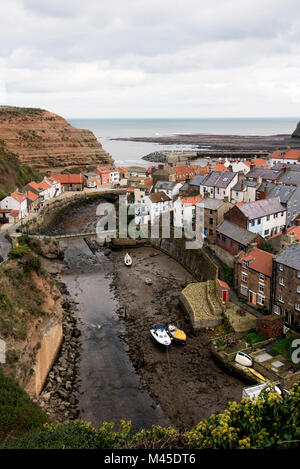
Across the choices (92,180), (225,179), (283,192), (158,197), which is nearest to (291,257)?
(283,192)

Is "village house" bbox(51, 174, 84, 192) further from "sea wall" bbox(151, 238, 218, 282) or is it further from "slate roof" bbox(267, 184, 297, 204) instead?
"slate roof" bbox(267, 184, 297, 204)

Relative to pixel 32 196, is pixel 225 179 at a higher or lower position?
higher

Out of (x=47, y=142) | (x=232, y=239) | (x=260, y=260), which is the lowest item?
(x=260, y=260)

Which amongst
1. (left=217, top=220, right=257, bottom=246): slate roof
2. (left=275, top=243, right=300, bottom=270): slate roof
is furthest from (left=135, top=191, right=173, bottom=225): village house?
(left=275, top=243, right=300, bottom=270): slate roof

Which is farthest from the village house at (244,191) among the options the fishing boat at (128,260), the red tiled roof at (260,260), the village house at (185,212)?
the red tiled roof at (260,260)

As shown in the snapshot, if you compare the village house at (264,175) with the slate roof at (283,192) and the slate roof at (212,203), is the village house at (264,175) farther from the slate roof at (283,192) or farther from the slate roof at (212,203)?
the slate roof at (212,203)

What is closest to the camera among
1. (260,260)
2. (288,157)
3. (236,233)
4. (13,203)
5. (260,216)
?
(260,260)

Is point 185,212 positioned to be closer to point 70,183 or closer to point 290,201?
point 290,201
